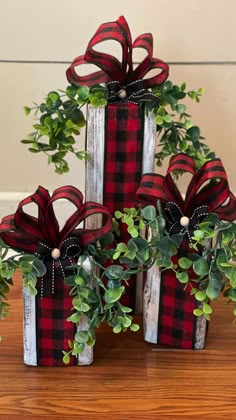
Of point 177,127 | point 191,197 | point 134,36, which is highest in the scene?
point 134,36

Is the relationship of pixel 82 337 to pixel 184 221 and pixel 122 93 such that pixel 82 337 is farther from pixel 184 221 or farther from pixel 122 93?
pixel 122 93

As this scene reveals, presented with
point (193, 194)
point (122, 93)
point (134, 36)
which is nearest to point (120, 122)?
point (122, 93)

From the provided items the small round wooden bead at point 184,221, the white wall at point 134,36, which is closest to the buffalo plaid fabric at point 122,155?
the small round wooden bead at point 184,221

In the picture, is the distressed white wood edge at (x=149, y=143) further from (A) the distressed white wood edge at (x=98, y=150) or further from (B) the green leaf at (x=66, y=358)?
(B) the green leaf at (x=66, y=358)

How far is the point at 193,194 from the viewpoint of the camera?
75cm

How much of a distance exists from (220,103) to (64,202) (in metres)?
0.33

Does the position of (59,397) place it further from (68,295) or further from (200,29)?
(200,29)

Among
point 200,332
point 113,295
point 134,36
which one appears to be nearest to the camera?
point 113,295

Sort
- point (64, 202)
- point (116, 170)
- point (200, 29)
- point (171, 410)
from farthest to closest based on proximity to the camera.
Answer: point (64, 202) < point (200, 29) < point (116, 170) < point (171, 410)

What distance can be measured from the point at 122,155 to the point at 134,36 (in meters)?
0.27

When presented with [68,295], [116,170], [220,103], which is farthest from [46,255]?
[220,103]

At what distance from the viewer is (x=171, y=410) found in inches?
27.7

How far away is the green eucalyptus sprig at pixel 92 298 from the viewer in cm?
71

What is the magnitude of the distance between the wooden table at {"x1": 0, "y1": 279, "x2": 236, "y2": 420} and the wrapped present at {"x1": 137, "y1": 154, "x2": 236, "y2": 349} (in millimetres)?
29
